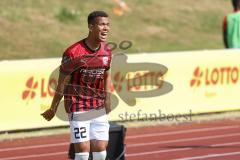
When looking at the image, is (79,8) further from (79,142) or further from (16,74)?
(79,142)

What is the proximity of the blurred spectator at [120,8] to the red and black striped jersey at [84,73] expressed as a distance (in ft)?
71.2

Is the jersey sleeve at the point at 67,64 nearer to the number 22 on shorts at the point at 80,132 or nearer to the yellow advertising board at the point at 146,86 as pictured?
the number 22 on shorts at the point at 80,132

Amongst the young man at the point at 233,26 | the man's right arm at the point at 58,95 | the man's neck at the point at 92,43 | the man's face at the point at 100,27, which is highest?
the young man at the point at 233,26

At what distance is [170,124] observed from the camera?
14773mm

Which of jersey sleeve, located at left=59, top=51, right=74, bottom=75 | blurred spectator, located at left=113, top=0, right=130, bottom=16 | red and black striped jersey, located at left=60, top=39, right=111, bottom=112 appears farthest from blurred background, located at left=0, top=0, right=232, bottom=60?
jersey sleeve, located at left=59, top=51, right=74, bottom=75

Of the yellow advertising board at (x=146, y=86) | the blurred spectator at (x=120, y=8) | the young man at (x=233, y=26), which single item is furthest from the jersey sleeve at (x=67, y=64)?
the blurred spectator at (x=120, y=8)

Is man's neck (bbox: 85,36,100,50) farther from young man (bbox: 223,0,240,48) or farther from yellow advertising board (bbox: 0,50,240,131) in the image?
young man (bbox: 223,0,240,48)

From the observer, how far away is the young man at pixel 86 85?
25.7 ft

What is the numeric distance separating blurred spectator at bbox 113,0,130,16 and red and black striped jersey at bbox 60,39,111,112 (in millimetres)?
21690

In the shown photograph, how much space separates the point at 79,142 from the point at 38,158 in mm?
3646

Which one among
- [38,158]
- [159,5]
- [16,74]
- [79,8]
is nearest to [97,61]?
[38,158]

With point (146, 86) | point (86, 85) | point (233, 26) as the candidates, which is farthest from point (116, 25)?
point (86, 85)

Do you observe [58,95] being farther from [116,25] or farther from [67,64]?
[116,25]

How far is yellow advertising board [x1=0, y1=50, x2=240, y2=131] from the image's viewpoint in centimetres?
1335
